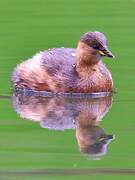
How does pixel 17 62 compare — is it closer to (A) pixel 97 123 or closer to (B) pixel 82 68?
(B) pixel 82 68

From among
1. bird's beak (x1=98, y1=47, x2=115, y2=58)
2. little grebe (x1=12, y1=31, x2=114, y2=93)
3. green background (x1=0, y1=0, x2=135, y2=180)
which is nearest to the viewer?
green background (x1=0, y1=0, x2=135, y2=180)

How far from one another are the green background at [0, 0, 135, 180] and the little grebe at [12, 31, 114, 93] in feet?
0.74

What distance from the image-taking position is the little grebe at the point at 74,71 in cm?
1221

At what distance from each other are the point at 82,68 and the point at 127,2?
6231 millimetres

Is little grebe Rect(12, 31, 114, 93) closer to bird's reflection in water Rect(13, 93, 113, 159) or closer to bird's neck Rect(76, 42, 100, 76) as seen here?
bird's neck Rect(76, 42, 100, 76)

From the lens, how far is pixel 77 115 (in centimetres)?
1104

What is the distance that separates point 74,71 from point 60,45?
249cm

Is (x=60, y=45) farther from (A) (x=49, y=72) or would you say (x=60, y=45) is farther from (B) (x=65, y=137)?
(B) (x=65, y=137)

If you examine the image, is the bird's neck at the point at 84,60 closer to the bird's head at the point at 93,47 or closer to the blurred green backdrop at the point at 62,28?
the bird's head at the point at 93,47

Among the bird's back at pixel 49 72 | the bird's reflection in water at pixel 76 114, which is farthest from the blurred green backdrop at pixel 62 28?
the bird's reflection in water at pixel 76 114

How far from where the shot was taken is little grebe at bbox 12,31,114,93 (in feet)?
40.1

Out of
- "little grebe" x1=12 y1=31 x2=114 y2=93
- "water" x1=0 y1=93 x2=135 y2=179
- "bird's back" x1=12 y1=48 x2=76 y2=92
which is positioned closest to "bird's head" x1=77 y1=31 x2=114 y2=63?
"little grebe" x1=12 y1=31 x2=114 y2=93

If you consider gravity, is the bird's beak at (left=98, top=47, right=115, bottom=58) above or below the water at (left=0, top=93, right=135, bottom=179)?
above

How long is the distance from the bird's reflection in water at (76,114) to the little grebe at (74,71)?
0.65ft
